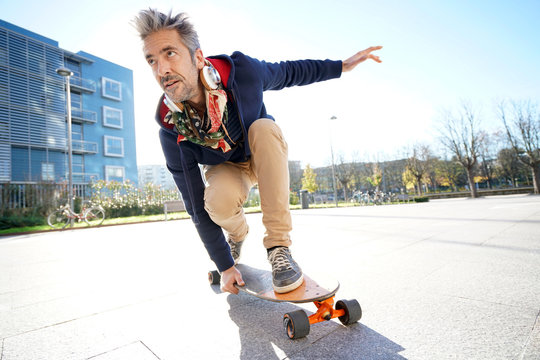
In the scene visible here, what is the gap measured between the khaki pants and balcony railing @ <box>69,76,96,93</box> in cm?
2444

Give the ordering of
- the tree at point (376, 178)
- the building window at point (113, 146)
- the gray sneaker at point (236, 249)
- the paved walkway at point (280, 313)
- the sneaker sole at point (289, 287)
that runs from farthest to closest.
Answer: the tree at point (376, 178) < the building window at point (113, 146) < the gray sneaker at point (236, 249) < the sneaker sole at point (289, 287) < the paved walkway at point (280, 313)

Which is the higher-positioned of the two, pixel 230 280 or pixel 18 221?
pixel 18 221

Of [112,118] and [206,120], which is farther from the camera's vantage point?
[112,118]

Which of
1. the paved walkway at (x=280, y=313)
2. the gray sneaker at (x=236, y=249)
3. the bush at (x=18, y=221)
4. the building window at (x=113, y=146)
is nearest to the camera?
the paved walkway at (x=280, y=313)

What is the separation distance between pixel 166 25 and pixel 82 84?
25.5 meters

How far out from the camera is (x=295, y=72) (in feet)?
6.32

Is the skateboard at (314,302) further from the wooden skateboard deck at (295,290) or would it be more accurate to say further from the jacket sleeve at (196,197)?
the jacket sleeve at (196,197)

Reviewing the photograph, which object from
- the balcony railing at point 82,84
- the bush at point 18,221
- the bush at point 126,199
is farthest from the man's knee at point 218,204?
the balcony railing at point 82,84

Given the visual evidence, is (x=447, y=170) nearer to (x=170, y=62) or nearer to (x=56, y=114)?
(x=56, y=114)

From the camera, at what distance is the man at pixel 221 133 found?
4.61 feet

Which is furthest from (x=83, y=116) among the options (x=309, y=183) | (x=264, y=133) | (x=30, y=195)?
(x=264, y=133)

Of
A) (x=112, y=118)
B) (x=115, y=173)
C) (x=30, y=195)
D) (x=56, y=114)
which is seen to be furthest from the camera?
(x=112, y=118)

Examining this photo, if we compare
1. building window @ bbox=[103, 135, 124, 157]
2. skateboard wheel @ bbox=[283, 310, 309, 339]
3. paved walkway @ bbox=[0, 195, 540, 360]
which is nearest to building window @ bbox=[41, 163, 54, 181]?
building window @ bbox=[103, 135, 124, 157]

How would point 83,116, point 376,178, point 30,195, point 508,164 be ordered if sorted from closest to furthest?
point 30,195
point 83,116
point 376,178
point 508,164
